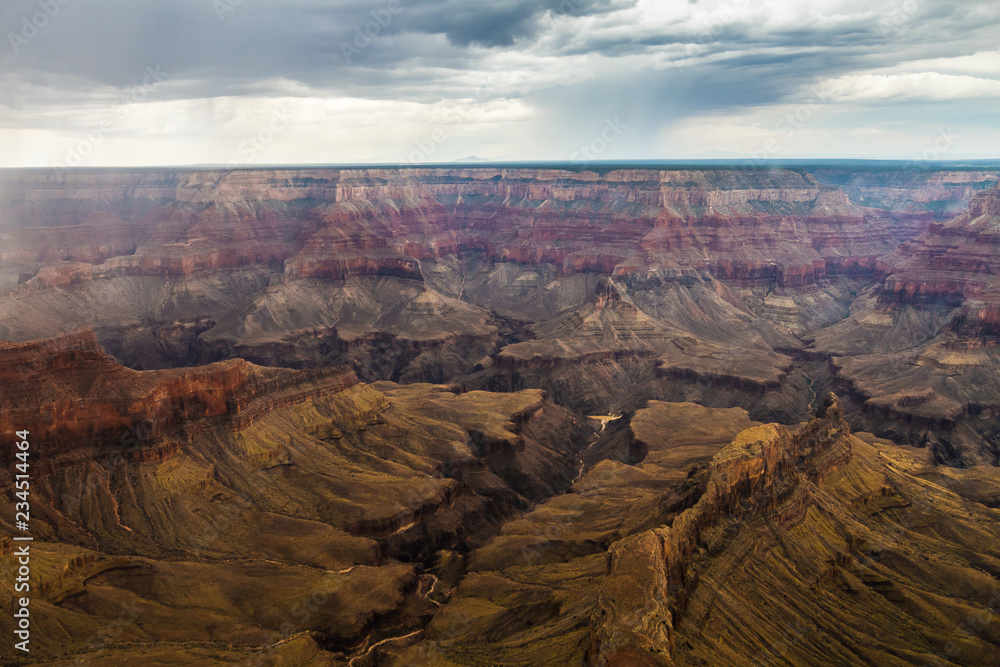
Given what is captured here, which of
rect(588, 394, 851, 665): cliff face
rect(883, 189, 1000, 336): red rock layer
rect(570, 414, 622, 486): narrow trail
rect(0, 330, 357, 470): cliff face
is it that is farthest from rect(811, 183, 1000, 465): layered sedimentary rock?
rect(0, 330, 357, 470): cliff face

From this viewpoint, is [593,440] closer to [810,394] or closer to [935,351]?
[810,394]

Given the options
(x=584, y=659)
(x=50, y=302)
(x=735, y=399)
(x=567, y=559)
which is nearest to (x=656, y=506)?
(x=567, y=559)

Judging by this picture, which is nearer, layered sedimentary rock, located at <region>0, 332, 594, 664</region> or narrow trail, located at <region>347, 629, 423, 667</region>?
layered sedimentary rock, located at <region>0, 332, 594, 664</region>

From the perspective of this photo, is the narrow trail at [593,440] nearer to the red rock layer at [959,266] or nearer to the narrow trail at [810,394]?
the narrow trail at [810,394]

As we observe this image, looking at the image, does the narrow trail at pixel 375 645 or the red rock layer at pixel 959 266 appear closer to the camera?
the narrow trail at pixel 375 645

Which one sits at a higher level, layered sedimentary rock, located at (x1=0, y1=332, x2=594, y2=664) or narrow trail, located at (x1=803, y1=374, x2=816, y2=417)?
layered sedimentary rock, located at (x1=0, y1=332, x2=594, y2=664)

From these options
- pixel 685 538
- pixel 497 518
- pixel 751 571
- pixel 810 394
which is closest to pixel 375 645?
A: pixel 685 538

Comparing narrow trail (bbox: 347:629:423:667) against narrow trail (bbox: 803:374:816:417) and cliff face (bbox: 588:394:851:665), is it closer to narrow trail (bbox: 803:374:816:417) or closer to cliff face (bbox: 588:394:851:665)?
cliff face (bbox: 588:394:851:665)

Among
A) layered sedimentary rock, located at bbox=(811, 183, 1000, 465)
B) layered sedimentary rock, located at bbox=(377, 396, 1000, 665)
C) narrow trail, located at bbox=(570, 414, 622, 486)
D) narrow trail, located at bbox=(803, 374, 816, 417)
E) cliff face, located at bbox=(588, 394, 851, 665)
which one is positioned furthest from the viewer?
narrow trail, located at bbox=(803, 374, 816, 417)

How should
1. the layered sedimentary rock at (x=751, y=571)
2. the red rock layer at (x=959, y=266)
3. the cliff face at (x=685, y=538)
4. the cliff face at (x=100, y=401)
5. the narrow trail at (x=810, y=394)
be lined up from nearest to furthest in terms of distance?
the cliff face at (x=685, y=538), the layered sedimentary rock at (x=751, y=571), the cliff face at (x=100, y=401), the narrow trail at (x=810, y=394), the red rock layer at (x=959, y=266)

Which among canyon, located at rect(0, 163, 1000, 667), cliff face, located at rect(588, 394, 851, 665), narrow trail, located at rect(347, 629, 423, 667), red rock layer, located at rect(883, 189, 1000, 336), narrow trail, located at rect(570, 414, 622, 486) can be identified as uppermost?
red rock layer, located at rect(883, 189, 1000, 336)

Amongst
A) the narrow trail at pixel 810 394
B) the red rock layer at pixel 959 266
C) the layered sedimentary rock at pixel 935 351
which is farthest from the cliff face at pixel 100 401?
the red rock layer at pixel 959 266
